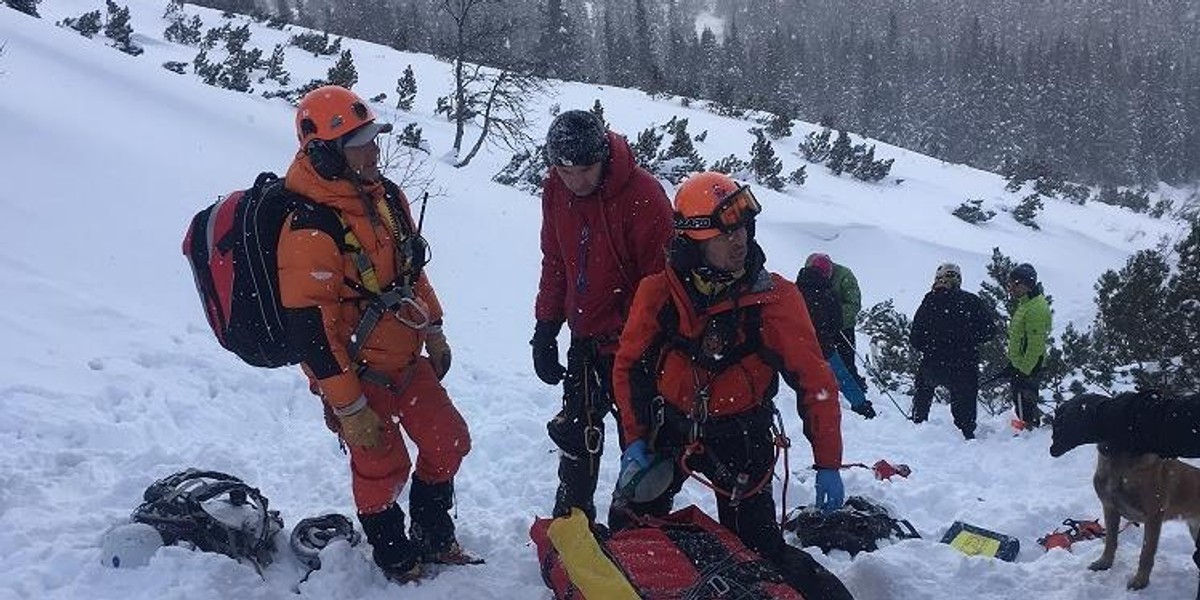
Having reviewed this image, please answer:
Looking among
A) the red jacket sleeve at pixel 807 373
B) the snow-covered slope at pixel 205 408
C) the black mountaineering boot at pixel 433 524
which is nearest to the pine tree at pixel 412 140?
the snow-covered slope at pixel 205 408

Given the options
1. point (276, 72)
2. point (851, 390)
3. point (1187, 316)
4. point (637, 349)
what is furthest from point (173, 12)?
point (637, 349)

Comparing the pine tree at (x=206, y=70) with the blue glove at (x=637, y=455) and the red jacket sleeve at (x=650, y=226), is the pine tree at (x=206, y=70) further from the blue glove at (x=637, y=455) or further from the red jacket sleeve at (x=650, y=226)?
the blue glove at (x=637, y=455)

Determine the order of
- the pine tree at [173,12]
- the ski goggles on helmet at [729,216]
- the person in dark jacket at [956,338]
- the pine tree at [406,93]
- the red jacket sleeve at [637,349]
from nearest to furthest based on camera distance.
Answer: the ski goggles on helmet at [729,216], the red jacket sleeve at [637,349], the person in dark jacket at [956,338], the pine tree at [406,93], the pine tree at [173,12]

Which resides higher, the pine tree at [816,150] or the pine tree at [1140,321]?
the pine tree at [816,150]

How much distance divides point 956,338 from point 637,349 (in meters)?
4.99

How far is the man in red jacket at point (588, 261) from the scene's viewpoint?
3.44 m

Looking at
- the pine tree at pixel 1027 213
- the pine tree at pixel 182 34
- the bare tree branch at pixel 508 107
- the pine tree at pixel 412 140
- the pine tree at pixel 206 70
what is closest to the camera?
the pine tree at pixel 412 140

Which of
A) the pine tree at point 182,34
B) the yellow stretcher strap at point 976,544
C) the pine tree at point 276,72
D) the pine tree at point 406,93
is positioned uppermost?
the pine tree at point 182,34

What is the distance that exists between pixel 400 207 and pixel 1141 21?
12877cm

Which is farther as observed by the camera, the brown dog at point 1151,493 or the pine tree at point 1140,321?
the pine tree at point 1140,321

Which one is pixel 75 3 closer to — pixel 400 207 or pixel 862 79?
pixel 400 207

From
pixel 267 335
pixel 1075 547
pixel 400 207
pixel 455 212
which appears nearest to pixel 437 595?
→ pixel 267 335

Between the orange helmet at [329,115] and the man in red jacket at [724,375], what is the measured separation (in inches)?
51.4

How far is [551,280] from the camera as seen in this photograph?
4035 mm
